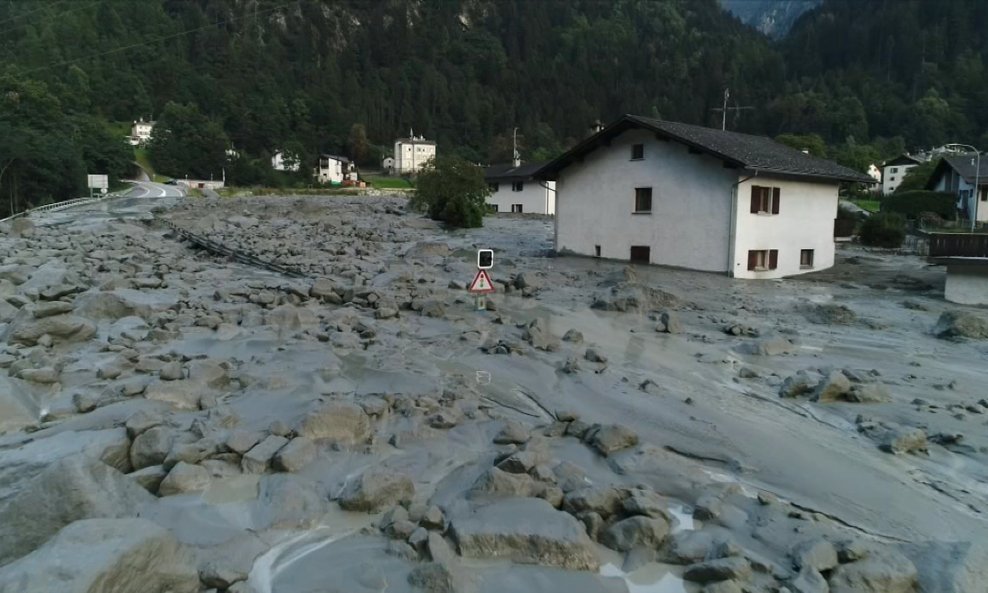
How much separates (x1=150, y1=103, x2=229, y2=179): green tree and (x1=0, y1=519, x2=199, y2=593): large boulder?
11155 cm

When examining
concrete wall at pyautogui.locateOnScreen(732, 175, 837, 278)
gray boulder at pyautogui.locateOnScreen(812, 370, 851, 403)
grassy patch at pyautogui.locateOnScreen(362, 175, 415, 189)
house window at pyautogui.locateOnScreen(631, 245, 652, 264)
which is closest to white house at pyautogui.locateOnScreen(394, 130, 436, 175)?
grassy patch at pyautogui.locateOnScreen(362, 175, 415, 189)

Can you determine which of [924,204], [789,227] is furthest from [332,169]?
[789,227]

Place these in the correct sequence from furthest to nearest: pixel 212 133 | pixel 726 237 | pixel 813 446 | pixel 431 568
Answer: pixel 212 133 → pixel 726 237 → pixel 813 446 → pixel 431 568

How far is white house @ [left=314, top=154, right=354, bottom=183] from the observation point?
118 meters

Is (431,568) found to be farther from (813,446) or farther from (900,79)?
(900,79)

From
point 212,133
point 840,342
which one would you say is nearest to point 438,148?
point 212,133

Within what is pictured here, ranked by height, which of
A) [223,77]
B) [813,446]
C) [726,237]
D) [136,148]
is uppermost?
[223,77]

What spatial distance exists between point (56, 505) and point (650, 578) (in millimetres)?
4254

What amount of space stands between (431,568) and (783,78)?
181944 millimetres

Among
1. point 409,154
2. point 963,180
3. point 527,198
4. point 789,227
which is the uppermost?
point 409,154

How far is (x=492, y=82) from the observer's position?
624 ft

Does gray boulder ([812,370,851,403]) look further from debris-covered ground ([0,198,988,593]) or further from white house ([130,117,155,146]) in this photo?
white house ([130,117,155,146])

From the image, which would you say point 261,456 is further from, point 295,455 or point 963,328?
point 963,328

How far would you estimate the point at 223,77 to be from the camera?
16150cm
